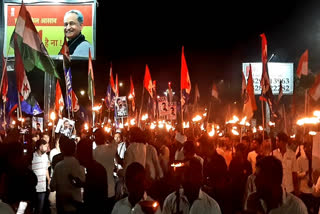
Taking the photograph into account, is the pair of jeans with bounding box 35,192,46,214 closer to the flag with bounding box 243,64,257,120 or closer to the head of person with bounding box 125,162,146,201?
the head of person with bounding box 125,162,146,201

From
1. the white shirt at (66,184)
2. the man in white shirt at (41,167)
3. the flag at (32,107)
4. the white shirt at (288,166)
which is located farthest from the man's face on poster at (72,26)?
the white shirt at (66,184)

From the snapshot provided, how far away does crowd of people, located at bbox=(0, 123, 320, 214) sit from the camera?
4.50 m

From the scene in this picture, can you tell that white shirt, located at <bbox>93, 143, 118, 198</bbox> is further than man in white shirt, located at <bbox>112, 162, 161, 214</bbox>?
Yes

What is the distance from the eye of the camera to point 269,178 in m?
4.45

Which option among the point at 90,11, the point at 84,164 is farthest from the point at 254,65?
the point at 84,164

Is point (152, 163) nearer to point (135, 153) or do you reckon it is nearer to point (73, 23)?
point (135, 153)

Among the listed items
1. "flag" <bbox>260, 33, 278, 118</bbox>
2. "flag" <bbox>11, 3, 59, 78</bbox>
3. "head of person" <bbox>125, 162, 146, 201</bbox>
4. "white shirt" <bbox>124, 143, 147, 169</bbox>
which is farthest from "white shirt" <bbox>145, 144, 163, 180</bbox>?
"head of person" <bbox>125, 162, 146, 201</bbox>

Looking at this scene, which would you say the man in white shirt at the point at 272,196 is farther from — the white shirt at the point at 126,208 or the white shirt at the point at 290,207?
the white shirt at the point at 126,208

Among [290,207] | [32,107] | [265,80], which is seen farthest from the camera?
[32,107]

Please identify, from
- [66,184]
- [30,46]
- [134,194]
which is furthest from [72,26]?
[134,194]

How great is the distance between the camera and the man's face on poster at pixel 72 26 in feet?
94.5

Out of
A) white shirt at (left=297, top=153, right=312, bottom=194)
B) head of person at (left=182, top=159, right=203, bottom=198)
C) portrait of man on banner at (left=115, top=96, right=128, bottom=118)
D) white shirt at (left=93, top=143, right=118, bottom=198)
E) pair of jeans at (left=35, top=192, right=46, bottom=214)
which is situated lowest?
pair of jeans at (left=35, top=192, right=46, bottom=214)

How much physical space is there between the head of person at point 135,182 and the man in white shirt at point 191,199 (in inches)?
14.2

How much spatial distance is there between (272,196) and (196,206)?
2.43ft
